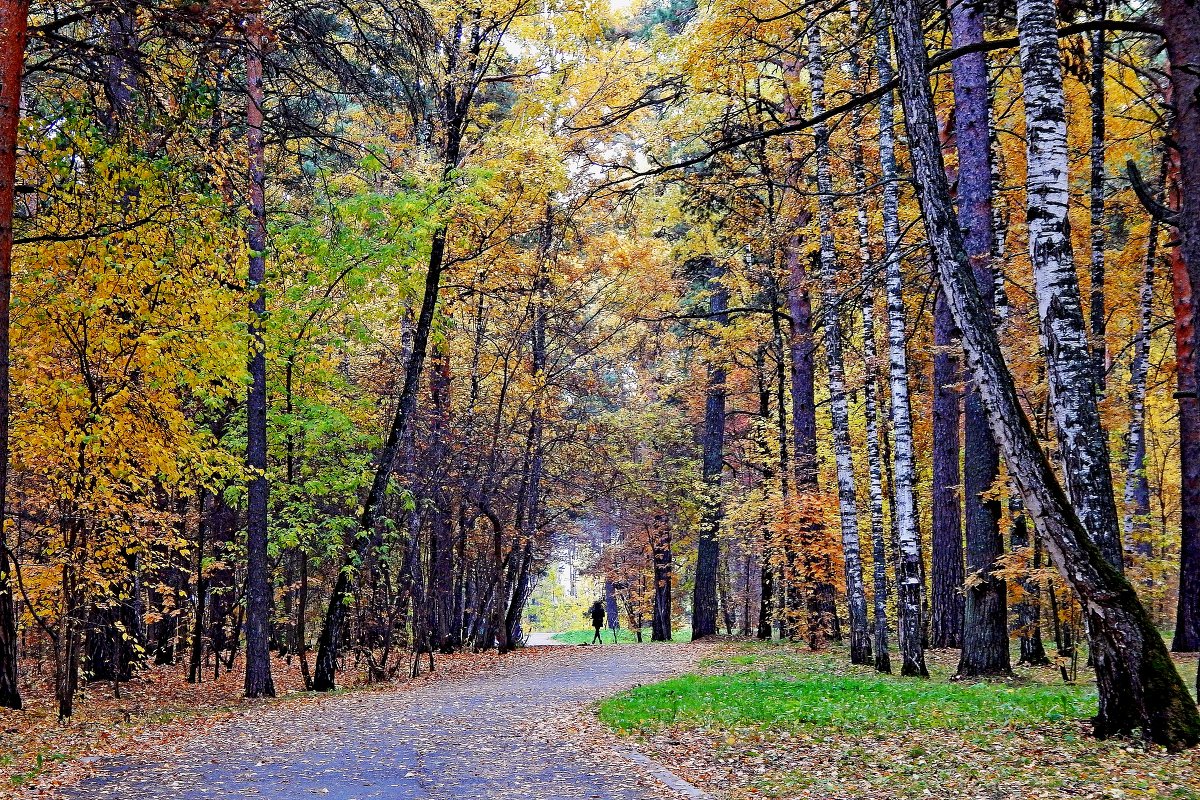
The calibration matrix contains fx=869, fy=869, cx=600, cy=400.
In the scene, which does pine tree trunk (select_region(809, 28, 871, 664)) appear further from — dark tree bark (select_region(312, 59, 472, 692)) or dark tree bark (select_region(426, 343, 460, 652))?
dark tree bark (select_region(426, 343, 460, 652))

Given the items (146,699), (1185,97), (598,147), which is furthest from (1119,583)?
(598,147)

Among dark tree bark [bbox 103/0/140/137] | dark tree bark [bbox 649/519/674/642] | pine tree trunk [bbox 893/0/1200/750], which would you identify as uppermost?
dark tree bark [bbox 103/0/140/137]

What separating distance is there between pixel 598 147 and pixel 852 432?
35.6 ft

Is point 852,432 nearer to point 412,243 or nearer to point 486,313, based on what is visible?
point 486,313

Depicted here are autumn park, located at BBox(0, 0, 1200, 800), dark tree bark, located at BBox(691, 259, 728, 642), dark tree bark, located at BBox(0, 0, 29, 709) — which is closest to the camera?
dark tree bark, located at BBox(0, 0, 29, 709)

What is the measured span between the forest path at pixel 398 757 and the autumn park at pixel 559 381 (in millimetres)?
84

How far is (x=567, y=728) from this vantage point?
10164 mm

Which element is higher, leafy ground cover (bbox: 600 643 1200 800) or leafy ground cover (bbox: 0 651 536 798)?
leafy ground cover (bbox: 600 643 1200 800)

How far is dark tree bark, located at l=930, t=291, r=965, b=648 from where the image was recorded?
1532 centimetres

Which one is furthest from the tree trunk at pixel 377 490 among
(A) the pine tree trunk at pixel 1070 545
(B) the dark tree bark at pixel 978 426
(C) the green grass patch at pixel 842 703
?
(A) the pine tree trunk at pixel 1070 545

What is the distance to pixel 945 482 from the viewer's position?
15.3 metres

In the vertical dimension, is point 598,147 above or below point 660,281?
above

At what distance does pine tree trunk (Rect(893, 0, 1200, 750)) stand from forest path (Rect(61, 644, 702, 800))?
3.36 meters

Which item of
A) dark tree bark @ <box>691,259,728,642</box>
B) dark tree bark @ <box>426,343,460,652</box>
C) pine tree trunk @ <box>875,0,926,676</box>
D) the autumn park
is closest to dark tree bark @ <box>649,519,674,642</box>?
dark tree bark @ <box>691,259,728,642</box>
